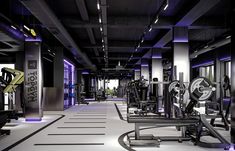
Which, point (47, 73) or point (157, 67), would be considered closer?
point (157, 67)

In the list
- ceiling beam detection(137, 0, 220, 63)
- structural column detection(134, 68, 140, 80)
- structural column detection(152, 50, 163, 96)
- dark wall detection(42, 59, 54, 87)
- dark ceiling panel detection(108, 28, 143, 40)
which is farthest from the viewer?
structural column detection(134, 68, 140, 80)

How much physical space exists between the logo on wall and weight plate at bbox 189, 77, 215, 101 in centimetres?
562

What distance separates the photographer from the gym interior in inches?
219

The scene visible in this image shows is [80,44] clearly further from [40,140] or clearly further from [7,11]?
[40,140]

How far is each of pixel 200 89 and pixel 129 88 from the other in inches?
295

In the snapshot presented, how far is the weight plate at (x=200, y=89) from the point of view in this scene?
5579mm

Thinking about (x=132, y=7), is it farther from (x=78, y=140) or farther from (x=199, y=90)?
(x=78, y=140)

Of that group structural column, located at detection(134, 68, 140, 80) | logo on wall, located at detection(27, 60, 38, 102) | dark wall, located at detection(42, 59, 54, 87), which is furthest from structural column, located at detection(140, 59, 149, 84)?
logo on wall, located at detection(27, 60, 38, 102)

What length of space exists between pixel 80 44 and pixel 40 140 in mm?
8881

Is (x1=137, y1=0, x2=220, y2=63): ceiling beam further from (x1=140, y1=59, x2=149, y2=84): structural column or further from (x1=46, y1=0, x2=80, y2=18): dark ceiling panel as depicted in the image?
(x1=140, y1=59, x2=149, y2=84): structural column

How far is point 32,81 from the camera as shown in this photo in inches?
357

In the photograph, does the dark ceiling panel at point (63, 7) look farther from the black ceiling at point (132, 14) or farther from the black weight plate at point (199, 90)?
the black weight plate at point (199, 90)

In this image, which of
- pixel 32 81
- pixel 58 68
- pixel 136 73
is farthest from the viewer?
pixel 136 73

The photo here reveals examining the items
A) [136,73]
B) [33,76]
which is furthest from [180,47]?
[136,73]
